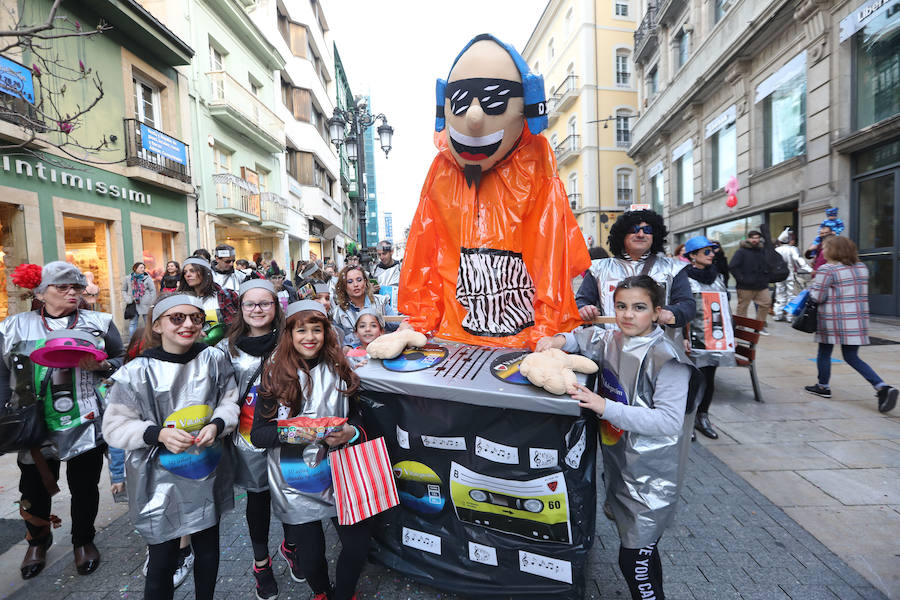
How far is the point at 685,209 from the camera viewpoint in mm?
16219

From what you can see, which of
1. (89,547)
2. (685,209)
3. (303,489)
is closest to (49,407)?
(89,547)

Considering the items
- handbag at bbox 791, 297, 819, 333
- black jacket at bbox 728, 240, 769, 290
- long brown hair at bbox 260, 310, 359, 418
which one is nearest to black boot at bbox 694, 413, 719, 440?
handbag at bbox 791, 297, 819, 333

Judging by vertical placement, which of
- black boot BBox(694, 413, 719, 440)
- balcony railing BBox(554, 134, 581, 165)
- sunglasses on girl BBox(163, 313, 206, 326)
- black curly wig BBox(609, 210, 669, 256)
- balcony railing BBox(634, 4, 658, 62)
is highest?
balcony railing BBox(634, 4, 658, 62)

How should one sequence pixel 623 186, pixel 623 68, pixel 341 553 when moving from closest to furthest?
pixel 341 553, pixel 623 68, pixel 623 186

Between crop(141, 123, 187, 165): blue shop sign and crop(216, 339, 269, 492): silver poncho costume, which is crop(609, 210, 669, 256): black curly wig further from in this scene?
crop(141, 123, 187, 165): blue shop sign

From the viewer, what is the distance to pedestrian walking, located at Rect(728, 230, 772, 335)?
6855mm

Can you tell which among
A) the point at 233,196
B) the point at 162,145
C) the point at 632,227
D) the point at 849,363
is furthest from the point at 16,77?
the point at 849,363

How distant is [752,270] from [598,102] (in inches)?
827

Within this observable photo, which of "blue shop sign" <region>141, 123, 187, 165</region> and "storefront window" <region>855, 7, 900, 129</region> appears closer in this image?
"storefront window" <region>855, 7, 900, 129</region>

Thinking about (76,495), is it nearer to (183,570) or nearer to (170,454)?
(183,570)

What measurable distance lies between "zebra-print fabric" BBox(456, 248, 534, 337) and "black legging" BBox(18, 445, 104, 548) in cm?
239

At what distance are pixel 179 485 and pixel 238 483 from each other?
374 mm

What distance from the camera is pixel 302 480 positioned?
1986mm

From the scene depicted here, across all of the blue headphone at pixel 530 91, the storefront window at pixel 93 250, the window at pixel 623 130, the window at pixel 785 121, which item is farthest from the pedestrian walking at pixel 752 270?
the window at pixel 623 130
